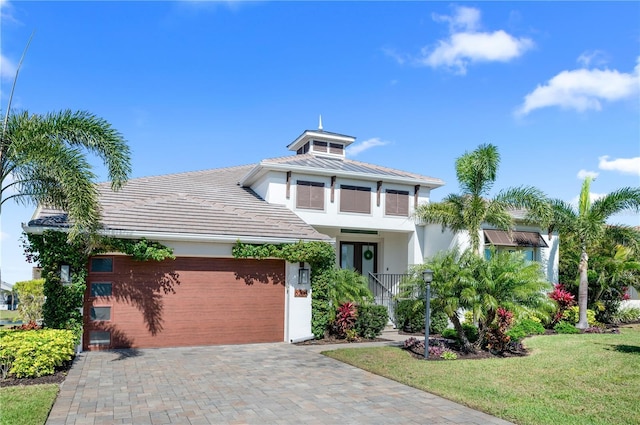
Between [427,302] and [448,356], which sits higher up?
[427,302]

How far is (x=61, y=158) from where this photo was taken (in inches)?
398

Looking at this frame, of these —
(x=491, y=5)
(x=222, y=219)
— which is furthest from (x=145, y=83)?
(x=491, y=5)

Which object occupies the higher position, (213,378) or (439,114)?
(439,114)

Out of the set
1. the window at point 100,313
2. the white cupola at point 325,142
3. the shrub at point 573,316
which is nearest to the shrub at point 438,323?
the shrub at point 573,316

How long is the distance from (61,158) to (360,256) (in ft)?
48.4

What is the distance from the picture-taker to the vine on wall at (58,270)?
39.6ft

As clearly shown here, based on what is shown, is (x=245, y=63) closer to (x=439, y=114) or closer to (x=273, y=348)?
(x=439, y=114)

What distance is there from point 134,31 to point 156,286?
6819 millimetres

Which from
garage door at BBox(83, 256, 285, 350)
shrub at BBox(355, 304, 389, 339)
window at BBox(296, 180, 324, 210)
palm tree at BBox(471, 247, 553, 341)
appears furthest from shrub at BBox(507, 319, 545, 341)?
window at BBox(296, 180, 324, 210)

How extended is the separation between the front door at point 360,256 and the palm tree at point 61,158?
498 inches

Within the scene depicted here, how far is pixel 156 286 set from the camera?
1350 centimetres

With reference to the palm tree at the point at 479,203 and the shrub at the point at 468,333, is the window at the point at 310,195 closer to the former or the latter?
the palm tree at the point at 479,203

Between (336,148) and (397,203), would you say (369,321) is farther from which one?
(336,148)

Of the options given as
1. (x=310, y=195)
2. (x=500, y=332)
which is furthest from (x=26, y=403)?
(x=310, y=195)
